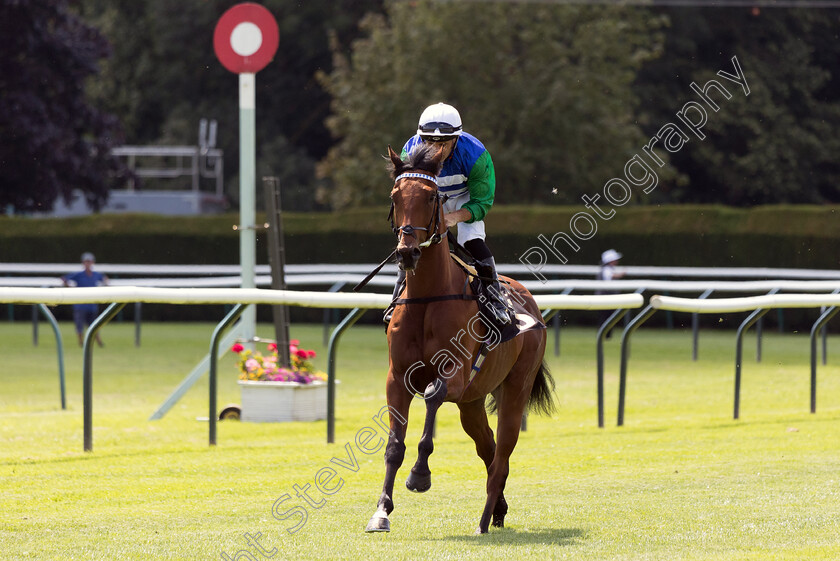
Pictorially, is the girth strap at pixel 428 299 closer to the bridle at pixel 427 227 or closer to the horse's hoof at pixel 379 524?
the bridle at pixel 427 227

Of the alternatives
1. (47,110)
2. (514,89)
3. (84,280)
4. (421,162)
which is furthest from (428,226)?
(514,89)

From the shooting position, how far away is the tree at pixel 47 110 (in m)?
26.3

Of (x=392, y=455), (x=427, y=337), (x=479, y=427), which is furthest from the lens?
(x=479, y=427)

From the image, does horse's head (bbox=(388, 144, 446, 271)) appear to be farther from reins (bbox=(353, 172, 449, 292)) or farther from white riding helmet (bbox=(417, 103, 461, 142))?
white riding helmet (bbox=(417, 103, 461, 142))

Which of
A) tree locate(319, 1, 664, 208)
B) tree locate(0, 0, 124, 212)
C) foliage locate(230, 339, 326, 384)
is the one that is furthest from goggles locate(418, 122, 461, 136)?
tree locate(319, 1, 664, 208)

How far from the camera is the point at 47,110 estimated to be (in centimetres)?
2725

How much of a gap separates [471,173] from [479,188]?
80 millimetres

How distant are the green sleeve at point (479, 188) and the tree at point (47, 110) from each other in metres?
21.9

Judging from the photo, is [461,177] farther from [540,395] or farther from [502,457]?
[540,395]

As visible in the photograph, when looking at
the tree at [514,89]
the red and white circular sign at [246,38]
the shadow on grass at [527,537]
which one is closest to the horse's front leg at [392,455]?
the shadow on grass at [527,537]

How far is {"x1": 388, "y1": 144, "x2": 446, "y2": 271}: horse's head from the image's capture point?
17.0 ft

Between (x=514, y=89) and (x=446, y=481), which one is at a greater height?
(x=514, y=89)

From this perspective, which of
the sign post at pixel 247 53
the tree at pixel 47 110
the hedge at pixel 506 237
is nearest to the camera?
the sign post at pixel 247 53

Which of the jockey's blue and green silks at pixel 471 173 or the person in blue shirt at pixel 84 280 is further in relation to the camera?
the person in blue shirt at pixel 84 280
